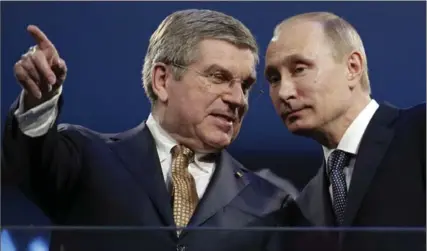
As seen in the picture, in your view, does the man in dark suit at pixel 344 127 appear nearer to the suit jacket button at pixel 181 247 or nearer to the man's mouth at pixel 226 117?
the man's mouth at pixel 226 117

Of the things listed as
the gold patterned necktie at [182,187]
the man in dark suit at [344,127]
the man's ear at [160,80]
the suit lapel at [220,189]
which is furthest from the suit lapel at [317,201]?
the man's ear at [160,80]

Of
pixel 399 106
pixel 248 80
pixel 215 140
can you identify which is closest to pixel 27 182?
pixel 215 140

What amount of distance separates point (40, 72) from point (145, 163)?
0.35 metres

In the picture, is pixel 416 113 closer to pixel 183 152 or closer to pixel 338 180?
pixel 338 180

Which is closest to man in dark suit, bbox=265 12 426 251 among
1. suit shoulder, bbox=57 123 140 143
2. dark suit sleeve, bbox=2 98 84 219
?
suit shoulder, bbox=57 123 140 143

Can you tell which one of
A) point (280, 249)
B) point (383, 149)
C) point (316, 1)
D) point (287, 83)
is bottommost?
point (280, 249)

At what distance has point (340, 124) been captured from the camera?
185 cm

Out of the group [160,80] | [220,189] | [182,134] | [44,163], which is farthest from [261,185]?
[44,163]

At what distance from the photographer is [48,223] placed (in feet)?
5.88

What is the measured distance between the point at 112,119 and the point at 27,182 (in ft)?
0.81

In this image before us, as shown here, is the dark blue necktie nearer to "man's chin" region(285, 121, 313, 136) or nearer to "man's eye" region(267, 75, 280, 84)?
"man's chin" region(285, 121, 313, 136)

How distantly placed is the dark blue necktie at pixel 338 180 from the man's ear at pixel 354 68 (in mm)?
163

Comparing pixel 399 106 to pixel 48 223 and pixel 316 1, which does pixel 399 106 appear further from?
pixel 48 223

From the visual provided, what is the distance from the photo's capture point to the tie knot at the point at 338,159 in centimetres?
182
